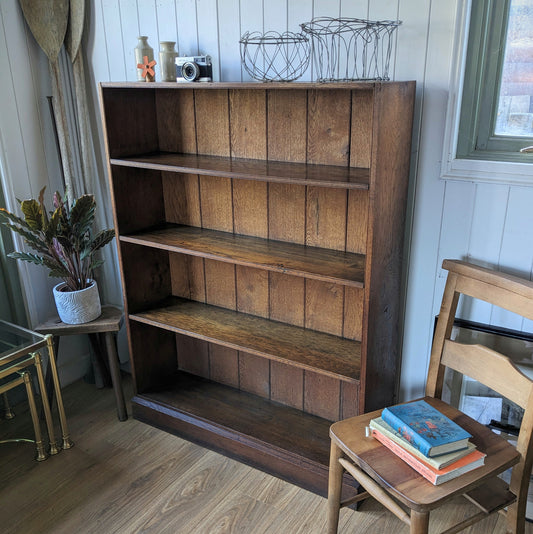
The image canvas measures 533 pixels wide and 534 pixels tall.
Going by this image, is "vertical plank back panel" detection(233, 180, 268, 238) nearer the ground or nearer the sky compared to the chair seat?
nearer the sky

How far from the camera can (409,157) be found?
1.82 meters

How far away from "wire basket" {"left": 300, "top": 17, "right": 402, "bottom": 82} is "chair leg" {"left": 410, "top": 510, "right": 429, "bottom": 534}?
1.28 meters

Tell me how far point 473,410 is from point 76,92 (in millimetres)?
2100

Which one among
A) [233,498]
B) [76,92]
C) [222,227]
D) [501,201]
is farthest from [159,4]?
[233,498]

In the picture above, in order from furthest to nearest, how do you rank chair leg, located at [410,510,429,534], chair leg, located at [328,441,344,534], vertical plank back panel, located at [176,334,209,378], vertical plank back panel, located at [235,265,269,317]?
vertical plank back panel, located at [176,334,209,378], vertical plank back panel, located at [235,265,269,317], chair leg, located at [328,441,344,534], chair leg, located at [410,510,429,534]

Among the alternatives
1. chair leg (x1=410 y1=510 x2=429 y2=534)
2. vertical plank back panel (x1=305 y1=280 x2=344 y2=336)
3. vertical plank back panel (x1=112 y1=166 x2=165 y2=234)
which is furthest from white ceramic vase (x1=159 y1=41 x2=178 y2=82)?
chair leg (x1=410 y1=510 x2=429 y2=534)

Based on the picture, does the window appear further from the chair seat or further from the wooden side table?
the wooden side table

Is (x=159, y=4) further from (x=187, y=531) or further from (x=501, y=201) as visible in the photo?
(x=187, y=531)

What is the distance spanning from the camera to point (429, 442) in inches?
57.8

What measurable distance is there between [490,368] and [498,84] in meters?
0.87

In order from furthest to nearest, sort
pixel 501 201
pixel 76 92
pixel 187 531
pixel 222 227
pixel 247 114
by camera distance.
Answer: pixel 76 92, pixel 222 227, pixel 247 114, pixel 187 531, pixel 501 201

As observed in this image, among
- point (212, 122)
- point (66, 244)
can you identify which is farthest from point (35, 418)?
point (212, 122)

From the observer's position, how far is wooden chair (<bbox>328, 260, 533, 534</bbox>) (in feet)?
4.73

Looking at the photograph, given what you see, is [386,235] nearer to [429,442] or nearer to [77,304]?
[429,442]
